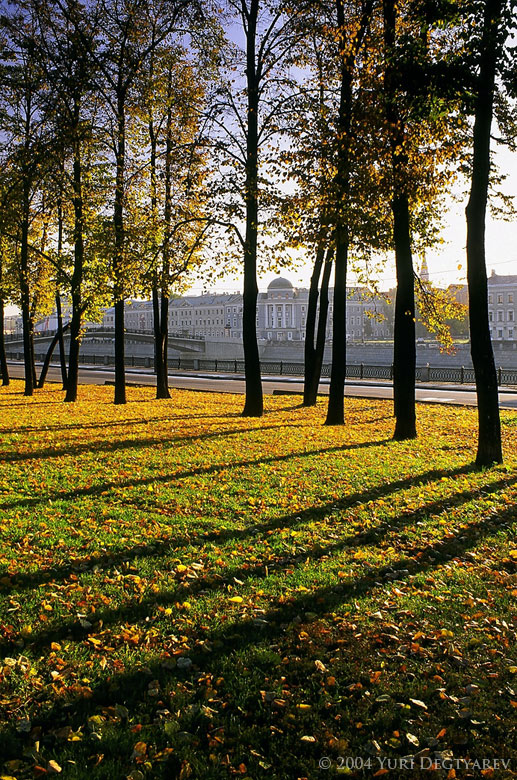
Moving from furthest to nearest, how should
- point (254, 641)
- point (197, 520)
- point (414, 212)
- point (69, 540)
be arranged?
point (414, 212) < point (197, 520) < point (69, 540) < point (254, 641)

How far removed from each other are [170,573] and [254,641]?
128 cm

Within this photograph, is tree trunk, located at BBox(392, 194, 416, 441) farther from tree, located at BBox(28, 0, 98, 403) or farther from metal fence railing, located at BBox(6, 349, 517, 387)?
metal fence railing, located at BBox(6, 349, 517, 387)

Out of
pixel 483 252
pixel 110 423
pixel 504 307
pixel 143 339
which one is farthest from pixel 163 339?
pixel 504 307

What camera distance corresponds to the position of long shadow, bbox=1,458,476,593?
4895 millimetres

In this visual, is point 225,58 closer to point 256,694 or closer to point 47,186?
point 47,186

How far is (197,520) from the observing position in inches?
252

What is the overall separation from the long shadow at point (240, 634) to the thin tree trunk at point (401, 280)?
6553 mm

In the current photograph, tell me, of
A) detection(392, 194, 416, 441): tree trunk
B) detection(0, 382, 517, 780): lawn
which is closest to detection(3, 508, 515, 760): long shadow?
detection(0, 382, 517, 780): lawn

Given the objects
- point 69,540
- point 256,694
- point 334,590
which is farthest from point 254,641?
point 69,540

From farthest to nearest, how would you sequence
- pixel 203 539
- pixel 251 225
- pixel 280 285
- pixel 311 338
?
1. pixel 280 285
2. pixel 311 338
3. pixel 251 225
4. pixel 203 539

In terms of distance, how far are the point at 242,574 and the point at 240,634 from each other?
39.7 inches

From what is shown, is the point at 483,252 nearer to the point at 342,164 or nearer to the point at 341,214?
the point at 341,214

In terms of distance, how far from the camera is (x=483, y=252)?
944 centimetres

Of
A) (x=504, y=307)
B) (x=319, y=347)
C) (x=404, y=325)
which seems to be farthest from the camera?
(x=504, y=307)
